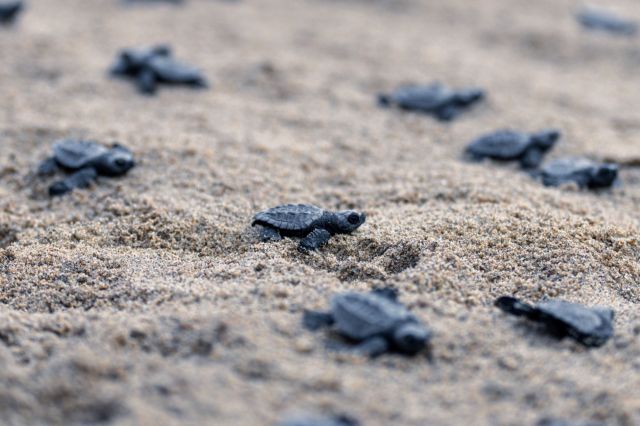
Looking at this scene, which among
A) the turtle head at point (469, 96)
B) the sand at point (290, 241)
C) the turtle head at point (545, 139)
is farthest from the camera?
the turtle head at point (469, 96)

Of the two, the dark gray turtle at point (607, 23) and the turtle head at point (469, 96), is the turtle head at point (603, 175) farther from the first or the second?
the dark gray turtle at point (607, 23)

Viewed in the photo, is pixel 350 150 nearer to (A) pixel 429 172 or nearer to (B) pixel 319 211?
(A) pixel 429 172

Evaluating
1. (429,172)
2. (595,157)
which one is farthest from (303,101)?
(595,157)

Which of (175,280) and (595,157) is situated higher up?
(595,157)

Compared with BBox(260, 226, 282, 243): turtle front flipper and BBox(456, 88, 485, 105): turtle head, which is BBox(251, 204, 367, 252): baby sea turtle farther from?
BBox(456, 88, 485, 105): turtle head

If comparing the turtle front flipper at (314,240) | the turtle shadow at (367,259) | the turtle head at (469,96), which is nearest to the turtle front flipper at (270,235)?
the turtle front flipper at (314,240)

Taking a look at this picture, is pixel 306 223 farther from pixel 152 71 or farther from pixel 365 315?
pixel 152 71
